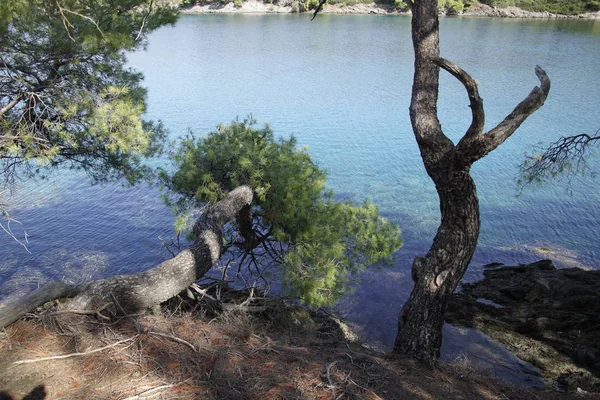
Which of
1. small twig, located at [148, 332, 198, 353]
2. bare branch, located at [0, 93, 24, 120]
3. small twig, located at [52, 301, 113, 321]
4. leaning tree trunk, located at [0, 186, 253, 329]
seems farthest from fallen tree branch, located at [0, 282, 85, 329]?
bare branch, located at [0, 93, 24, 120]

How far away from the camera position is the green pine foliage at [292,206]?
7.22 m

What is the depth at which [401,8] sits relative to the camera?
55906 mm

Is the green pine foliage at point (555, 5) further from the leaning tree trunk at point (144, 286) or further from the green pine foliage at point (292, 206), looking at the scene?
the leaning tree trunk at point (144, 286)

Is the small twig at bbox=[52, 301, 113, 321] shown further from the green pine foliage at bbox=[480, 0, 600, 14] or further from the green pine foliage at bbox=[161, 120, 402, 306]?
the green pine foliage at bbox=[480, 0, 600, 14]

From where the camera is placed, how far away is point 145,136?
8.52 m

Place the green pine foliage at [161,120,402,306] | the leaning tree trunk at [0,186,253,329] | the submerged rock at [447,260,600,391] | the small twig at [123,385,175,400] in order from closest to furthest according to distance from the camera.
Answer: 1. the small twig at [123,385,175,400]
2. the leaning tree trunk at [0,186,253,329]
3. the green pine foliage at [161,120,402,306]
4. the submerged rock at [447,260,600,391]

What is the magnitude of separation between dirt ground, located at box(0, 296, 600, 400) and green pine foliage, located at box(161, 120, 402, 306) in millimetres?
1679

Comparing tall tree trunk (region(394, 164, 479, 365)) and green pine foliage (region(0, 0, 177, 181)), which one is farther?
green pine foliage (region(0, 0, 177, 181))

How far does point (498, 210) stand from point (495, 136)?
10630mm

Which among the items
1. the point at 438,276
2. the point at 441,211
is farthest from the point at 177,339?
the point at 441,211

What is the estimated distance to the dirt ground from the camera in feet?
13.4

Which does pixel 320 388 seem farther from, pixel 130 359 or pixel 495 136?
pixel 495 136

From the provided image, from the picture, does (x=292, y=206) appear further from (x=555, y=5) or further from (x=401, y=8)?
(x=555, y=5)

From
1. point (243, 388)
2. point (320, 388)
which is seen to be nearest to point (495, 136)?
point (320, 388)
